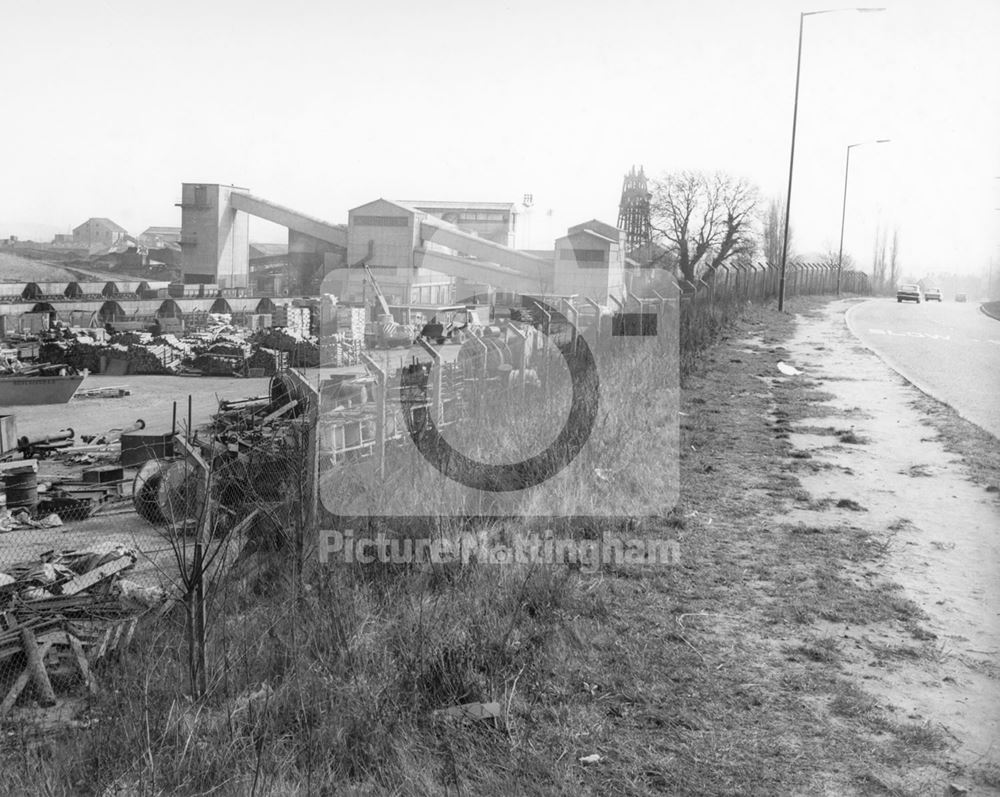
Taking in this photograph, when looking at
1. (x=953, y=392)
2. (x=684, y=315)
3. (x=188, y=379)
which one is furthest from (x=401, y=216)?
(x=953, y=392)

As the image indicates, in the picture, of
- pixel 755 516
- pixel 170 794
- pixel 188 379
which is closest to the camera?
pixel 170 794

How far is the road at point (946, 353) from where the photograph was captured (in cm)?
1342

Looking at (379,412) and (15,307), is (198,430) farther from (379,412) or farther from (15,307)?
(15,307)

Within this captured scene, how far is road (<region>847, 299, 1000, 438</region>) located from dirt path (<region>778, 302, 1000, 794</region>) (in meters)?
0.66

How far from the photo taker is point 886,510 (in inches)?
306

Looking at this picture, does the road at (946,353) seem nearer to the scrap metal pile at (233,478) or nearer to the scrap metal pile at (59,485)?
the scrap metal pile at (233,478)

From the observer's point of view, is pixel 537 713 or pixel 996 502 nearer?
pixel 537 713

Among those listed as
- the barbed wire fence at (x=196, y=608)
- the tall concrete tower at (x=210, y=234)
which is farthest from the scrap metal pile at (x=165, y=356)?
the tall concrete tower at (x=210, y=234)

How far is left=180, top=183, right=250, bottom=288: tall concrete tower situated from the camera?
5684cm

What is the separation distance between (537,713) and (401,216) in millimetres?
47361

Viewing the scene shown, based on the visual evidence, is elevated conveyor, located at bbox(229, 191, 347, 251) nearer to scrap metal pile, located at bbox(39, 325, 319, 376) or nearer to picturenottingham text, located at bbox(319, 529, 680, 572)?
scrap metal pile, located at bbox(39, 325, 319, 376)

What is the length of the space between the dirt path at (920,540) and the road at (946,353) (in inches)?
26.0

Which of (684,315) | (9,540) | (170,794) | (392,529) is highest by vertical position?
(684,315)

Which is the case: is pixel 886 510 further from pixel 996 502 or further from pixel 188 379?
pixel 188 379
